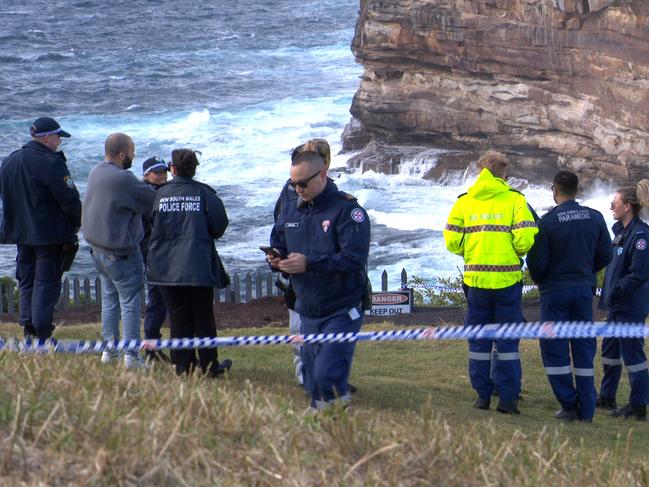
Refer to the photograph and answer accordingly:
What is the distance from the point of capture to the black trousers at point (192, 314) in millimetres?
8781

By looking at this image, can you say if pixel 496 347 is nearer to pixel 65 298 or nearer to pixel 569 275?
pixel 569 275

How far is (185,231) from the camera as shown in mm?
8539

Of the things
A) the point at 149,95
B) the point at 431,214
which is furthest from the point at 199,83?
the point at 431,214

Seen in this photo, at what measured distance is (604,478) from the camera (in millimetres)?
5617

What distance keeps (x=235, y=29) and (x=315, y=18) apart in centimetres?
612

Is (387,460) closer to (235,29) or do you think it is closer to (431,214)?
(431,214)

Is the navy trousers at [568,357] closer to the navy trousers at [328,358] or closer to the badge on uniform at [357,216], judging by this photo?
the navy trousers at [328,358]

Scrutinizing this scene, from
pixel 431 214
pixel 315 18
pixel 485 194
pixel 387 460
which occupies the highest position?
pixel 315 18

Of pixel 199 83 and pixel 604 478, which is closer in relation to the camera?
pixel 604 478

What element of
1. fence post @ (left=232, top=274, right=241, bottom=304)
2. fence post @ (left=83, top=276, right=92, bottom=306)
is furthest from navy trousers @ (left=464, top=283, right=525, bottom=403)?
fence post @ (left=83, top=276, right=92, bottom=306)

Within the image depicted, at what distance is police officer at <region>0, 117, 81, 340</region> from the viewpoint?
9.21 meters

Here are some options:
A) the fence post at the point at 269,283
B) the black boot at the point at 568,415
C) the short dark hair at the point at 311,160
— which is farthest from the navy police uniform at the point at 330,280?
the fence post at the point at 269,283

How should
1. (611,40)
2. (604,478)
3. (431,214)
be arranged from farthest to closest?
(431,214) < (611,40) < (604,478)

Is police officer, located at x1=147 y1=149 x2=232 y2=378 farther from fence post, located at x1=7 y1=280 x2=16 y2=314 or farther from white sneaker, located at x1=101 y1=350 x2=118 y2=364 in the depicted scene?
fence post, located at x1=7 y1=280 x2=16 y2=314
